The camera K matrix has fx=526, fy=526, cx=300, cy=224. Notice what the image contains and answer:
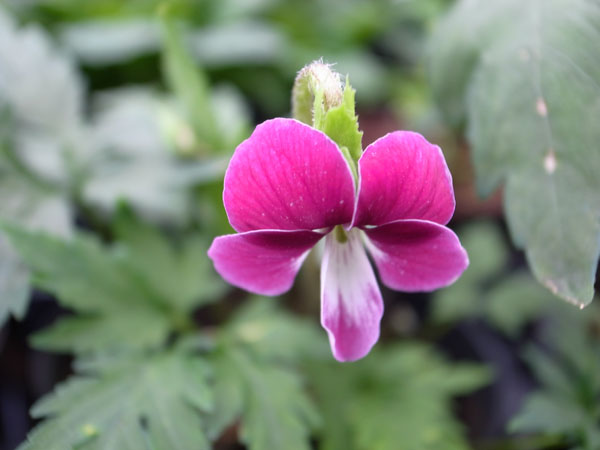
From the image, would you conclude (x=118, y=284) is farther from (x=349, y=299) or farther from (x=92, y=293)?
(x=349, y=299)

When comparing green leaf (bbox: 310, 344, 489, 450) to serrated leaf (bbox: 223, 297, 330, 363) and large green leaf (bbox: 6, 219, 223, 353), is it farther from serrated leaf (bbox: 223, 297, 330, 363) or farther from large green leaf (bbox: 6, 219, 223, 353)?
large green leaf (bbox: 6, 219, 223, 353)

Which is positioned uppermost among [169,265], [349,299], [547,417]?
[349,299]

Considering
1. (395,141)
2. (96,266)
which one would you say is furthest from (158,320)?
(395,141)

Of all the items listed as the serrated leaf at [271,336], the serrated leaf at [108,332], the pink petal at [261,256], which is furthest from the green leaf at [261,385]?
the pink petal at [261,256]

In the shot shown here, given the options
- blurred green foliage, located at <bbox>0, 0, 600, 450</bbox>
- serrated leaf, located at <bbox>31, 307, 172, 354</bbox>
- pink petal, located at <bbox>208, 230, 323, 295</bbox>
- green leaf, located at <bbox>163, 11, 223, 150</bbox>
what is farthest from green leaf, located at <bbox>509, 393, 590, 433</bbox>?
green leaf, located at <bbox>163, 11, 223, 150</bbox>

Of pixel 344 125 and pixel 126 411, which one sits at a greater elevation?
pixel 344 125

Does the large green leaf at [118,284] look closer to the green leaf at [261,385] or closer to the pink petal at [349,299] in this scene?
the green leaf at [261,385]

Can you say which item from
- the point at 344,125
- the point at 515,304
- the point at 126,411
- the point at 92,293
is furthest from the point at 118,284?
the point at 515,304
